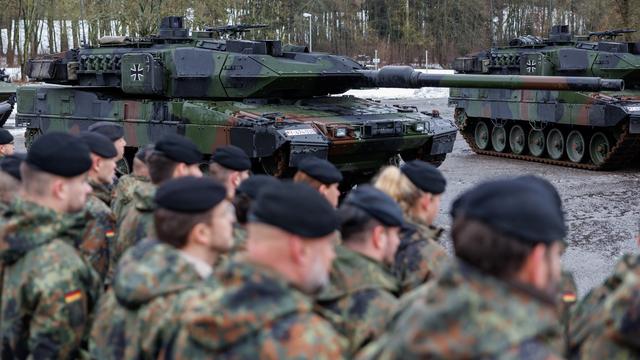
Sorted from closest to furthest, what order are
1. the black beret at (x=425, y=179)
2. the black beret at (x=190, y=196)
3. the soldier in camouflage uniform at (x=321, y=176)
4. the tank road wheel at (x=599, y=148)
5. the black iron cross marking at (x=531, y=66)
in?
the black beret at (x=190, y=196) < the black beret at (x=425, y=179) < the soldier in camouflage uniform at (x=321, y=176) < the tank road wheel at (x=599, y=148) < the black iron cross marking at (x=531, y=66)

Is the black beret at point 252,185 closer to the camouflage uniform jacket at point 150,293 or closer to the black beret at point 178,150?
the black beret at point 178,150

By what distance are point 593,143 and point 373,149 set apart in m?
6.96

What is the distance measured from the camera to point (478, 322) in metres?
2.16

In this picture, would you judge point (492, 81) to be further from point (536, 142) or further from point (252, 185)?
point (536, 142)

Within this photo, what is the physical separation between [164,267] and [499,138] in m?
17.6

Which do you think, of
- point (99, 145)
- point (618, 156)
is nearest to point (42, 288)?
point (99, 145)

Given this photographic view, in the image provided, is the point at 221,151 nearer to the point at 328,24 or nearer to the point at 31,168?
the point at 31,168

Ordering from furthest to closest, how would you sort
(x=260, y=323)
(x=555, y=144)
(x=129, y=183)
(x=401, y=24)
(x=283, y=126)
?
→ (x=401, y=24), (x=555, y=144), (x=283, y=126), (x=129, y=183), (x=260, y=323)

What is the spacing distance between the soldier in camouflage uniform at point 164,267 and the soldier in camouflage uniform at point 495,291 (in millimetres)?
1189

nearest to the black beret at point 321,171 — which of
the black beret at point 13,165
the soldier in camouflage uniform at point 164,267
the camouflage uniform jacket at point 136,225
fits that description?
the camouflage uniform jacket at point 136,225

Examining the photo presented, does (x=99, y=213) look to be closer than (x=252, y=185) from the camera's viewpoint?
No

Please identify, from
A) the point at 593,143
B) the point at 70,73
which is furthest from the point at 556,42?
the point at 70,73

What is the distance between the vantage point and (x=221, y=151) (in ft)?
19.4

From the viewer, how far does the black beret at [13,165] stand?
554 cm
